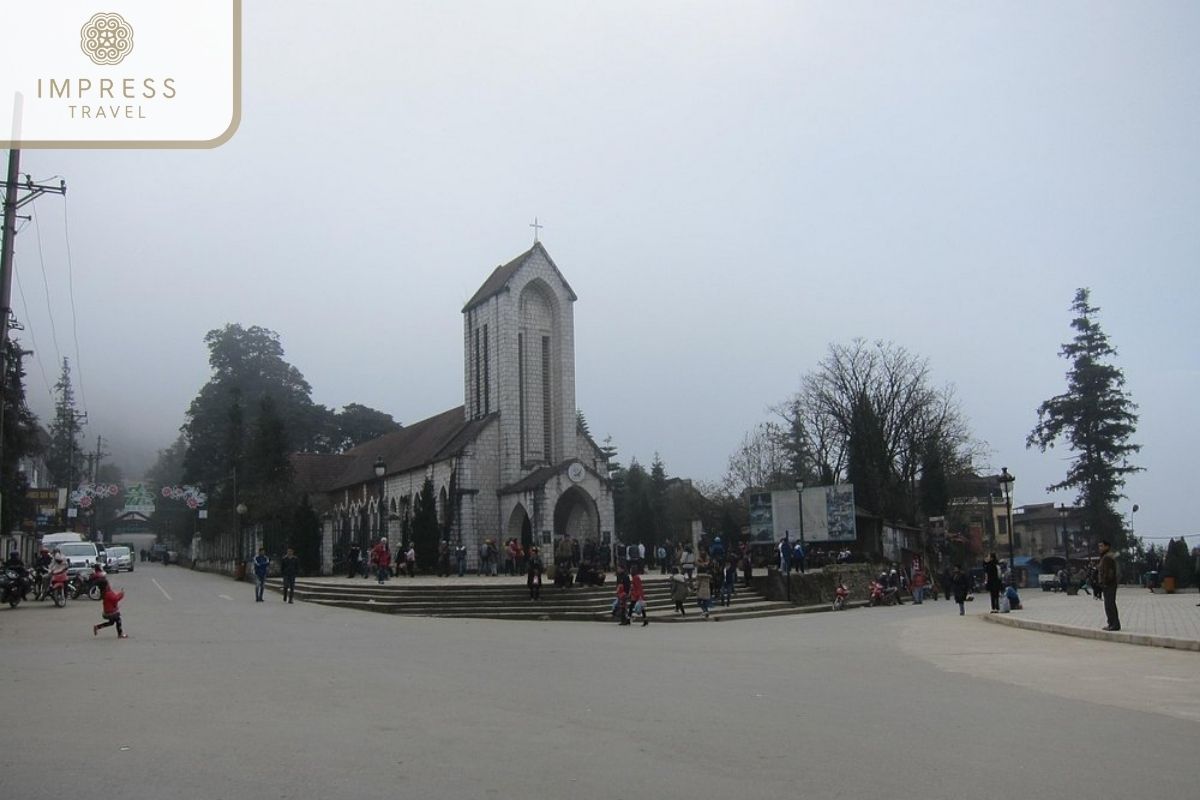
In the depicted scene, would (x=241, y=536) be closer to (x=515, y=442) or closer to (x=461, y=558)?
(x=515, y=442)

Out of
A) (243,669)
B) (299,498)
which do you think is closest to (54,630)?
(243,669)

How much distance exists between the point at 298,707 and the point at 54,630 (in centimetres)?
1175

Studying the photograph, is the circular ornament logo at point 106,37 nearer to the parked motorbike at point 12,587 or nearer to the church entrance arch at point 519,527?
the parked motorbike at point 12,587

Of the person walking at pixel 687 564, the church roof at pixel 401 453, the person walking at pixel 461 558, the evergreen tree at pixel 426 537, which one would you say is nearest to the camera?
the person walking at pixel 687 564

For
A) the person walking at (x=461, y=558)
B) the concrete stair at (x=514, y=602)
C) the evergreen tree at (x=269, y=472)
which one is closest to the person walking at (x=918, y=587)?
the concrete stair at (x=514, y=602)

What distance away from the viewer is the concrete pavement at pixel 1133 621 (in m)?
15.3

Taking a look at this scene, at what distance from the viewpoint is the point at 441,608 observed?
25.3m

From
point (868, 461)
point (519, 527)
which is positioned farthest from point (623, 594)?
point (868, 461)

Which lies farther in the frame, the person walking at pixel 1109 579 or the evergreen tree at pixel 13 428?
the evergreen tree at pixel 13 428

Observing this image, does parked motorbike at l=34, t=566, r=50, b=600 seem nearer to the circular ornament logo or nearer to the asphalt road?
the asphalt road

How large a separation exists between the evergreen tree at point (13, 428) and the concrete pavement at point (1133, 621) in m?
25.7

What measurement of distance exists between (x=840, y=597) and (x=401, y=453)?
31562 mm

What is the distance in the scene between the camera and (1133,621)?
18.9m

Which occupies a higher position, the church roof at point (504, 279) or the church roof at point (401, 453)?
the church roof at point (504, 279)
